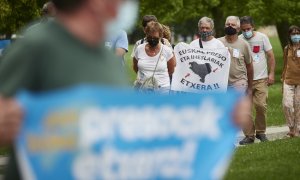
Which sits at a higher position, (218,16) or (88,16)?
(88,16)

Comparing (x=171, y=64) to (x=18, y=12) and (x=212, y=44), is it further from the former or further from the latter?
(x=18, y=12)

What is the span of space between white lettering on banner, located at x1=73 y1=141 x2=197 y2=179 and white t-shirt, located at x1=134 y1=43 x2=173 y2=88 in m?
9.37

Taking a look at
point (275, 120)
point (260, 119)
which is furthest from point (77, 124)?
point (275, 120)

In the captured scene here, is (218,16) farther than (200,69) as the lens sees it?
Yes

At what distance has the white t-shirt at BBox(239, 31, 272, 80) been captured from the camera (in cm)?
1550

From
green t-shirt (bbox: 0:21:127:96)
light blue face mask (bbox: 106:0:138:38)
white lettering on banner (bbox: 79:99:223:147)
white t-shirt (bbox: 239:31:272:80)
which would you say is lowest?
white t-shirt (bbox: 239:31:272:80)

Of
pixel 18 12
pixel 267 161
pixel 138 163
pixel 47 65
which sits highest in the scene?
pixel 47 65

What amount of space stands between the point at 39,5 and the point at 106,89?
30.0m

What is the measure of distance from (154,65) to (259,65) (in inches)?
112

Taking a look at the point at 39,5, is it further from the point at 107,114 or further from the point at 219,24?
the point at 107,114

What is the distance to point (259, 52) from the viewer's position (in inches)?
613

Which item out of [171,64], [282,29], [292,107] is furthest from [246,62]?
[282,29]

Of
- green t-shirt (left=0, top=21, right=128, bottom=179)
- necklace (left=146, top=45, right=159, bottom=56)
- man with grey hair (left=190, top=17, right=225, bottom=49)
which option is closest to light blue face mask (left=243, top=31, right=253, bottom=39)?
man with grey hair (left=190, top=17, right=225, bottom=49)

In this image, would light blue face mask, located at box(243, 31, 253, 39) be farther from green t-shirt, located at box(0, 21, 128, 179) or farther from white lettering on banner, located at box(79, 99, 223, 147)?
green t-shirt, located at box(0, 21, 128, 179)
